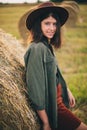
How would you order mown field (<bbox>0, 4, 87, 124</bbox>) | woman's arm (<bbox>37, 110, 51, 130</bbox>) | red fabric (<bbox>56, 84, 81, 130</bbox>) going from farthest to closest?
mown field (<bbox>0, 4, 87, 124</bbox>) → red fabric (<bbox>56, 84, 81, 130</bbox>) → woman's arm (<bbox>37, 110, 51, 130</bbox>)

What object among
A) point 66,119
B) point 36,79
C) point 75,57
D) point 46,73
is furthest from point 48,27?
point 75,57

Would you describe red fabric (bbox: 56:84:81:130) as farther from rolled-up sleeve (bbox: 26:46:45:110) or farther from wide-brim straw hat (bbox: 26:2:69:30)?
wide-brim straw hat (bbox: 26:2:69:30)

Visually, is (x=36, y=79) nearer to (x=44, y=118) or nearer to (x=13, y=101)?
(x=13, y=101)

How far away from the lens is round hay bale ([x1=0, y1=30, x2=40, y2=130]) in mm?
4105

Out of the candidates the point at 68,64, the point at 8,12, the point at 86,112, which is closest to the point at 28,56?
the point at 86,112

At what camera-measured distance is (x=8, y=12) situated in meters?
26.8

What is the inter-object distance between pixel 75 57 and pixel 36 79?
8.31 meters

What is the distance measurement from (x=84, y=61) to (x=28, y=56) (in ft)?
25.1

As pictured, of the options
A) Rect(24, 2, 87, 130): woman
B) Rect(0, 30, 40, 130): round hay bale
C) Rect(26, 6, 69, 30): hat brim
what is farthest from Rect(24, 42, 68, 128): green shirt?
Rect(26, 6, 69, 30): hat brim

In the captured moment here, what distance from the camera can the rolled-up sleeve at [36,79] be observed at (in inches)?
165

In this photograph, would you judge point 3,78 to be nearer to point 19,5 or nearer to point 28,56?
point 28,56

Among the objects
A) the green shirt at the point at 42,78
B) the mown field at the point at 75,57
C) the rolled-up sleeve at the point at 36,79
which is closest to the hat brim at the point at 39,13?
the green shirt at the point at 42,78

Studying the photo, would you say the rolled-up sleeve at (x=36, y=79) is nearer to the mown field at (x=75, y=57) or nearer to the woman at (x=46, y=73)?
the woman at (x=46, y=73)

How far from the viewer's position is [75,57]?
1241cm
